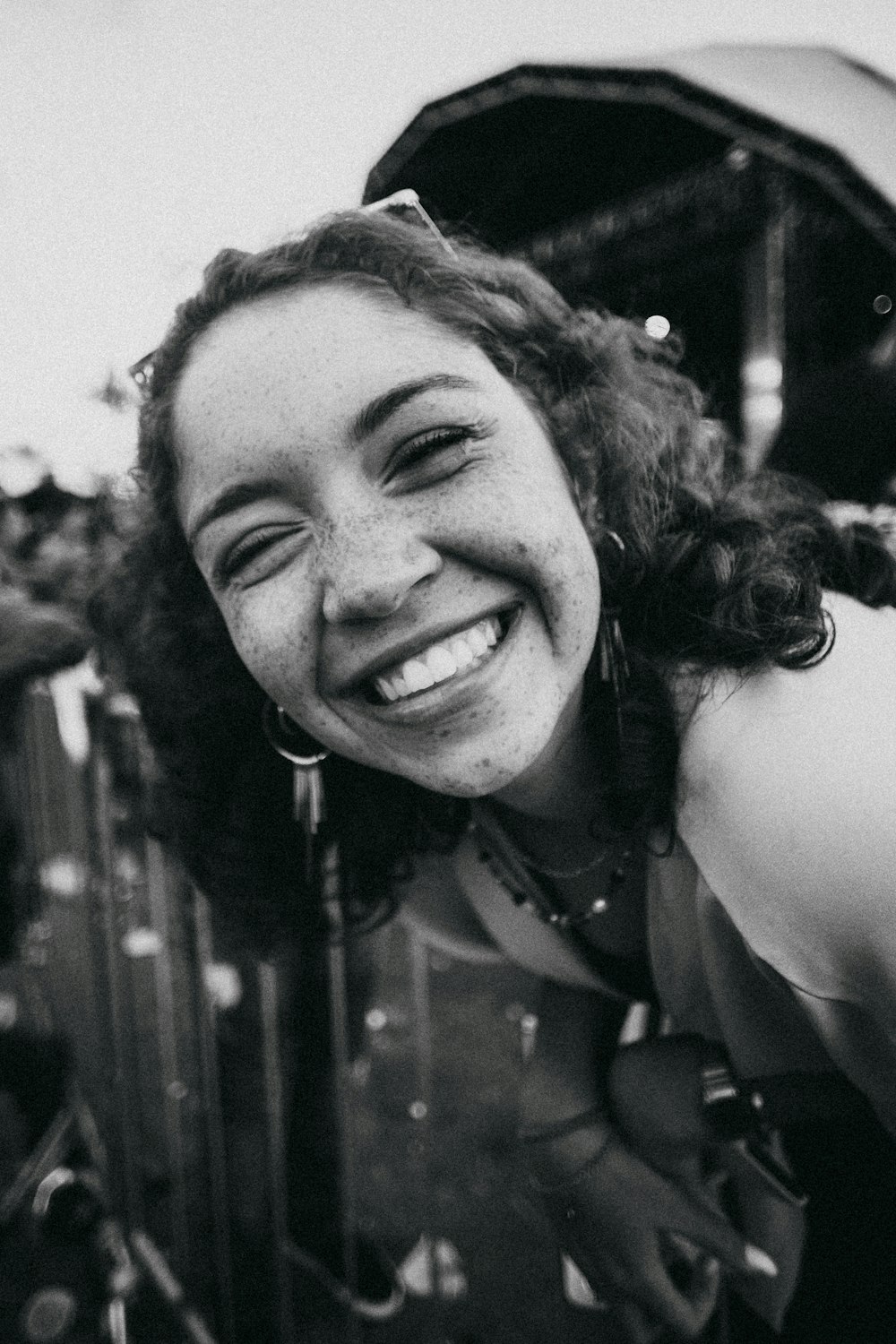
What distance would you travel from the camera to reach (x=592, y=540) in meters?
1.26

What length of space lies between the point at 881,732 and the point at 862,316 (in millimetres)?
5026

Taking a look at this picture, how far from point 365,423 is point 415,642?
0.27m

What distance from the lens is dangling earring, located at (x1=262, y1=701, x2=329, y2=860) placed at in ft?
4.72

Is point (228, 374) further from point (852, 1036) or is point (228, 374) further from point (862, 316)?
point (862, 316)

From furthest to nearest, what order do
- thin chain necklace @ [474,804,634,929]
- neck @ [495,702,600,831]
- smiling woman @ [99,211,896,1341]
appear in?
thin chain necklace @ [474,804,634,929] → neck @ [495,702,600,831] → smiling woman @ [99,211,896,1341]

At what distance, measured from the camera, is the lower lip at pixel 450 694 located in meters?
1.07

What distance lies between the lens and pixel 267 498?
111 cm

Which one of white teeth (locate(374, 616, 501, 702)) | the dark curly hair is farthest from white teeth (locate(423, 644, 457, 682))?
the dark curly hair

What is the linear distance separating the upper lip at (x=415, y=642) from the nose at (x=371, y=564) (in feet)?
0.14

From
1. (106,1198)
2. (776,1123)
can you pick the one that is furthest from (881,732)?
(106,1198)

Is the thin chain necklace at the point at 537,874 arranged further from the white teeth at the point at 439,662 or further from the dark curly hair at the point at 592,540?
the white teeth at the point at 439,662

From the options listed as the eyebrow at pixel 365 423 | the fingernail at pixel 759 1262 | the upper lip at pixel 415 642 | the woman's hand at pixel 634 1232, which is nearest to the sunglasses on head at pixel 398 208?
the eyebrow at pixel 365 423

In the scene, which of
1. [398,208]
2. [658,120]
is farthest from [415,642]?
[658,120]

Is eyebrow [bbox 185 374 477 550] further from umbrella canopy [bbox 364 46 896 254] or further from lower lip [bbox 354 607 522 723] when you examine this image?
umbrella canopy [bbox 364 46 896 254]
